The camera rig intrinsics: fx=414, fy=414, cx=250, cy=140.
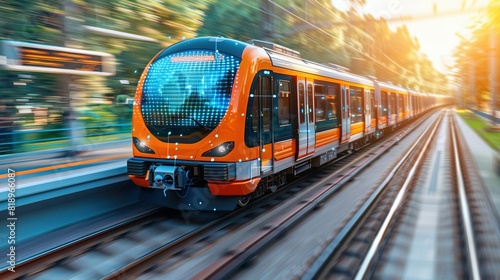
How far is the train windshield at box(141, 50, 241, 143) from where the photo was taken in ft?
21.0

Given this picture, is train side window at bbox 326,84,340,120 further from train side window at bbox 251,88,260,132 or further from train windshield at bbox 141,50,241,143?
train windshield at bbox 141,50,241,143

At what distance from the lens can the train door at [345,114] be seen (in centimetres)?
1160

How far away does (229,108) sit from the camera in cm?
629

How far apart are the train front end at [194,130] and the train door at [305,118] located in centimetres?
200

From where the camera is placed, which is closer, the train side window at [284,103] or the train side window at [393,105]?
the train side window at [284,103]

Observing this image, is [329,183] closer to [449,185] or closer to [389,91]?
[449,185]

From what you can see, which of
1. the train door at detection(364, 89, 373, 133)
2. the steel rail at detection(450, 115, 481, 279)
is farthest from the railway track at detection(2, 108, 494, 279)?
the train door at detection(364, 89, 373, 133)

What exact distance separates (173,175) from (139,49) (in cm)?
875

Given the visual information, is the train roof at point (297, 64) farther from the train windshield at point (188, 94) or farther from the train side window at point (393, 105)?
the train side window at point (393, 105)

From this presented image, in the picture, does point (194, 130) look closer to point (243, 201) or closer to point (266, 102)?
point (266, 102)

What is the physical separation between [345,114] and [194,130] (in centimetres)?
655

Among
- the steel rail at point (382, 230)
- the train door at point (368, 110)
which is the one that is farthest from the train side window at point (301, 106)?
the train door at point (368, 110)

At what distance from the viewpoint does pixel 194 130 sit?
6488 mm

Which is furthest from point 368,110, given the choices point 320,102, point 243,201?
point 243,201
